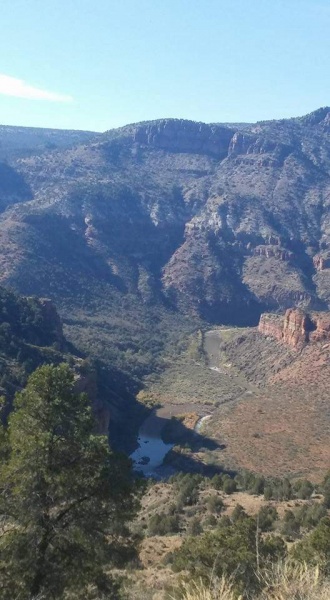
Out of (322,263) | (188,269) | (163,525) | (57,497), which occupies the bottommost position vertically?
(188,269)

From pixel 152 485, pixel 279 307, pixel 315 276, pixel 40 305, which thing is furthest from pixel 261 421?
pixel 315 276

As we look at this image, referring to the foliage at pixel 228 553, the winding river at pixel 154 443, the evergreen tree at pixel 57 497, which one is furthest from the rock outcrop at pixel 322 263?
the evergreen tree at pixel 57 497

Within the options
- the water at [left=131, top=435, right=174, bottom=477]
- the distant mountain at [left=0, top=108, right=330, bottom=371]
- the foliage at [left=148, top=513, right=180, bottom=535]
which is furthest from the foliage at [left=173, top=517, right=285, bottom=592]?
the distant mountain at [left=0, top=108, right=330, bottom=371]

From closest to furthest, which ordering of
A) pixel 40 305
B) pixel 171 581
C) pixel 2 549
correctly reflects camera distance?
pixel 2 549, pixel 171 581, pixel 40 305

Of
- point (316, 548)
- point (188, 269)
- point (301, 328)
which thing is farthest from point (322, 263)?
point (316, 548)

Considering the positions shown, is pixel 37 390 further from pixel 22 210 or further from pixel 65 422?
pixel 22 210

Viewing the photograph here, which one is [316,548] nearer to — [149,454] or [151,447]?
[149,454]

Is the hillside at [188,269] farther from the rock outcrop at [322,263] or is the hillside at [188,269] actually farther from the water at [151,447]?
the water at [151,447]
